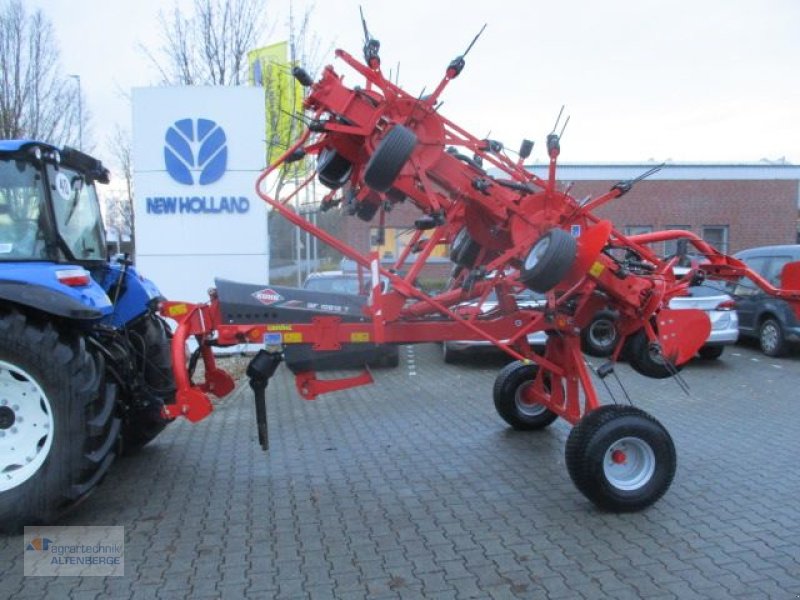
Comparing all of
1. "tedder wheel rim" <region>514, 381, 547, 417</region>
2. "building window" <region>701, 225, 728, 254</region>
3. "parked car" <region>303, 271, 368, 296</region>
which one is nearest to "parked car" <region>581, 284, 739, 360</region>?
"tedder wheel rim" <region>514, 381, 547, 417</region>

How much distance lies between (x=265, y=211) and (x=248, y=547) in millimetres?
7948

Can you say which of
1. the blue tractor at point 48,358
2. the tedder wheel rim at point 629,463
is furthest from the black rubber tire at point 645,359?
the blue tractor at point 48,358

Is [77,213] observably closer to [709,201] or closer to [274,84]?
[274,84]

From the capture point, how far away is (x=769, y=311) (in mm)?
12234

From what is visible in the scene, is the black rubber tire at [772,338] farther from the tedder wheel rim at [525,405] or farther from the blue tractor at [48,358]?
the blue tractor at [48,358]

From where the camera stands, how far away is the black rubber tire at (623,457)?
473 cm

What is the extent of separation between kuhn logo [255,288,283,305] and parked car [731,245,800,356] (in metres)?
9.06

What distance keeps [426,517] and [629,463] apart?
1467 mm

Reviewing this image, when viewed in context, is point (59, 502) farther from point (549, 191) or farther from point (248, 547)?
point (549, 191)

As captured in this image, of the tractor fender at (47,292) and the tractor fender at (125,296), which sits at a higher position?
the tractor fender at (47,292)

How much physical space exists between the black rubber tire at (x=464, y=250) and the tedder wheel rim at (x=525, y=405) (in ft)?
5.15

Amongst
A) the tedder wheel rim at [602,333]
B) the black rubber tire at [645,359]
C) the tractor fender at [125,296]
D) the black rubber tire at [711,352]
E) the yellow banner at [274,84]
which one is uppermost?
the yellow banner at [274,84]

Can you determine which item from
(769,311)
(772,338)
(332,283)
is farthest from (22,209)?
(769,311)

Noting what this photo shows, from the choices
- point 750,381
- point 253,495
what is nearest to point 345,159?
point 253,495
